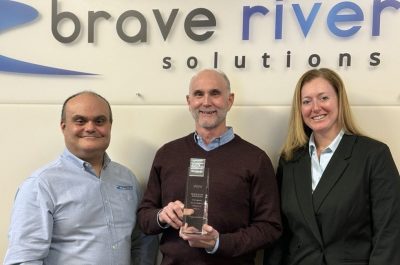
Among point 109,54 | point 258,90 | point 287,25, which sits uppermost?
point 287,25

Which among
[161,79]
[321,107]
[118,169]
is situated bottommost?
[118,169]

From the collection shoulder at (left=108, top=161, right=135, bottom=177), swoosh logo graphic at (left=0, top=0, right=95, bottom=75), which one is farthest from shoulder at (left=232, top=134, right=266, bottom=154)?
swoosh logo graphic at (left=0, top=0, right=95, bottom=75)

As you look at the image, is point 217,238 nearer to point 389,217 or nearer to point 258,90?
point 389,217

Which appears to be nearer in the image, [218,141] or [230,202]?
[230,202]

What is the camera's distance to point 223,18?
226 cm

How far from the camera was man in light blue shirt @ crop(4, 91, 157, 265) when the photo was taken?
5.57ft

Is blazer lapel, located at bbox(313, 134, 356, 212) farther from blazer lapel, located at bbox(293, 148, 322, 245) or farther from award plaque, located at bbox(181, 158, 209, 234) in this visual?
award plaque, located at bbox(181, 158, 209, 234)

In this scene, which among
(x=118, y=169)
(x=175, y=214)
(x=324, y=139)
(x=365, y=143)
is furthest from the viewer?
(x=118, y=169)

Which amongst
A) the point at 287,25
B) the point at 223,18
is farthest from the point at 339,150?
the point at 223,18

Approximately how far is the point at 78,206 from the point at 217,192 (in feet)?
2.17

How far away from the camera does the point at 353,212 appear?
67.0 inches

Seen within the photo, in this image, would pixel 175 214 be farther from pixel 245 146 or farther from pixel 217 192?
pixel 245 146

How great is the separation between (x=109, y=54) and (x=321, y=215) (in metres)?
1.54

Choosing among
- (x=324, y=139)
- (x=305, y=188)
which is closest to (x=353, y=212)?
(x=305, y=188)
